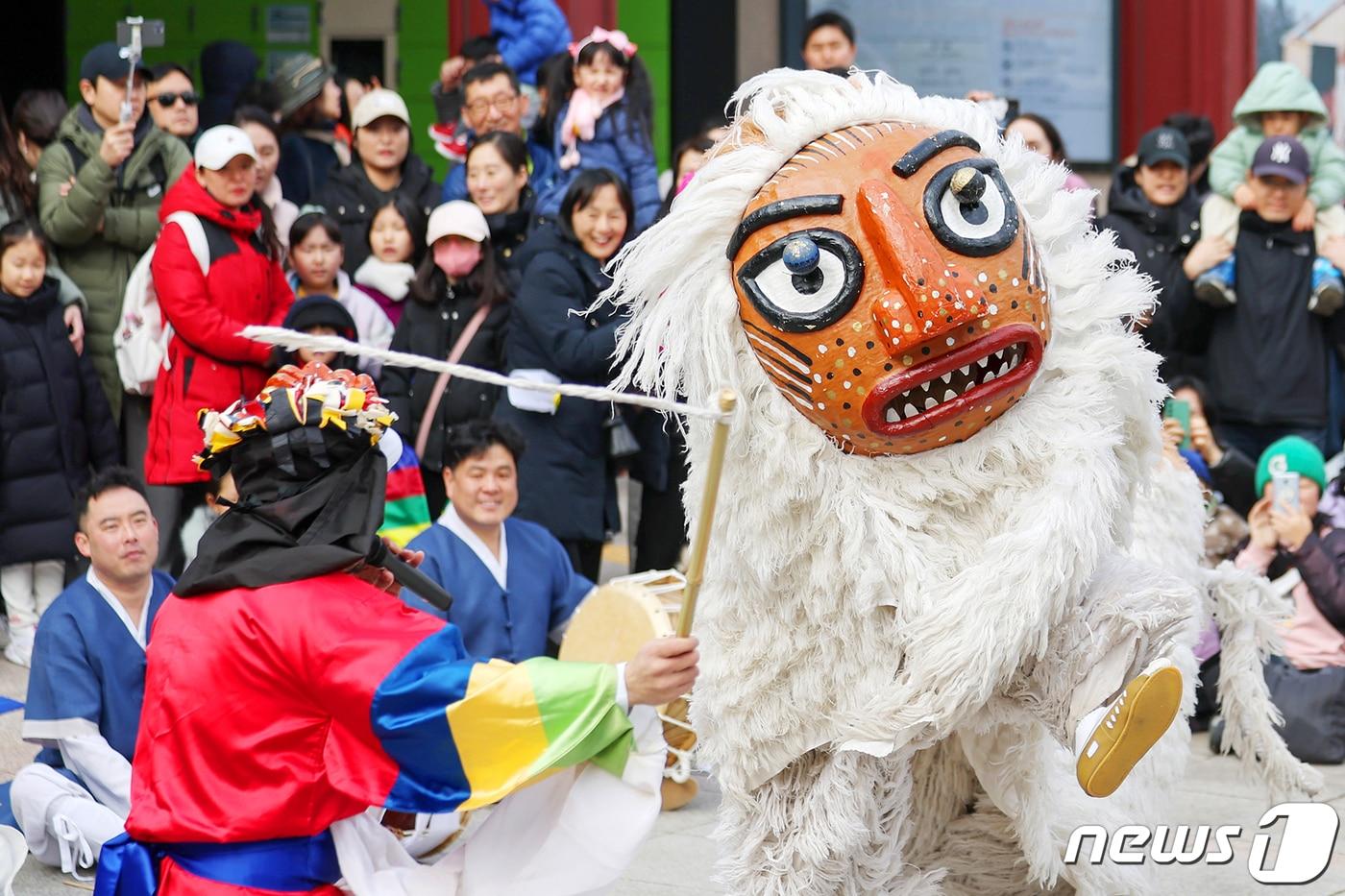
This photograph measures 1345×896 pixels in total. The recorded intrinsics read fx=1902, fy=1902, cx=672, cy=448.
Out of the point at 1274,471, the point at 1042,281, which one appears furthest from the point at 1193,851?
the point at 1274,471

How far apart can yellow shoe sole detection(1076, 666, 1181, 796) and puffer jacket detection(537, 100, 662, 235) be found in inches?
150

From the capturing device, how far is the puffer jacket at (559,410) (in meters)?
5.63

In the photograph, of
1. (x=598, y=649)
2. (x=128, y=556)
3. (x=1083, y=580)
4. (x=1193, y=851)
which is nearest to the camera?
(x=1083, y=580)

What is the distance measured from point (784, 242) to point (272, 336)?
36.5 inches

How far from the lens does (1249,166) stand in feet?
22.0

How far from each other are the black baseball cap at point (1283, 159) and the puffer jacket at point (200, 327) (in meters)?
3.35

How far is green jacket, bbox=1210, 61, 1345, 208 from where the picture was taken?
6.66m

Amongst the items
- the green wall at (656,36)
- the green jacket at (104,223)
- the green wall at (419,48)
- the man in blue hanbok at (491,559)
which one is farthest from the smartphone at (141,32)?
the green wall at (656,36)

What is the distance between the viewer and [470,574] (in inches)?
200

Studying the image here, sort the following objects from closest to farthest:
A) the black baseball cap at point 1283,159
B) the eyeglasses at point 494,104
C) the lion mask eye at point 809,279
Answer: the lion mask eye at point 809,279
the black baseball cap at point 1283,159
the eyeglasses at point 494,104

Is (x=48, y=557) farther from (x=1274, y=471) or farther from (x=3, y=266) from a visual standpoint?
(x=1274, y=471)

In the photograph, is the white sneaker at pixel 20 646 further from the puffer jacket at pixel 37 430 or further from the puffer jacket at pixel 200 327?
the puffer jacket at pixel 200 327

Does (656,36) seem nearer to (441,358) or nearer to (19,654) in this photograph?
(441,358)

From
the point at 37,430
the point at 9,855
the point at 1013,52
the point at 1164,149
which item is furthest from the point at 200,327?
the point at 1013,52
